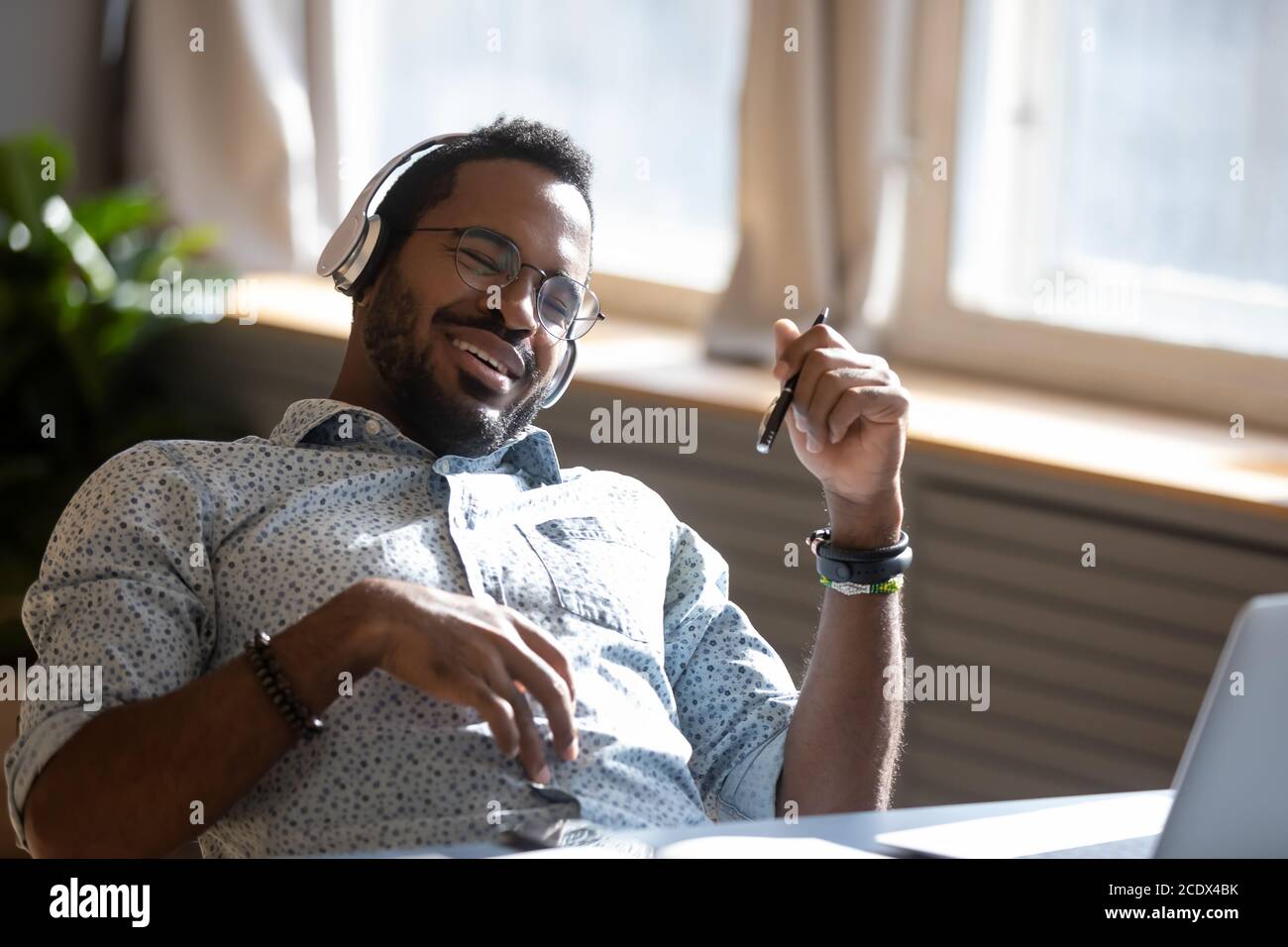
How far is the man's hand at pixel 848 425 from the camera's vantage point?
1387 millimetres

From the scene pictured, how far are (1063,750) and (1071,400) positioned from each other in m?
0.62

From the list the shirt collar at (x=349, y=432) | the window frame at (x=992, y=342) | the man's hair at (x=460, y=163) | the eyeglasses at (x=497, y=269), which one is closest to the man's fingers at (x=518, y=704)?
the shirt collar at (x=349, y=432)

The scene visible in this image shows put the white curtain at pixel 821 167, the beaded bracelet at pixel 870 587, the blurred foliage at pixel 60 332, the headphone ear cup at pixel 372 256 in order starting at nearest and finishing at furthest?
the beaded bracelet at pixel 870 587 < the headphone ear cup at pixel 372 256 < the white curtain at pixel 821 167 < the blurred foliage at pixel 60 332

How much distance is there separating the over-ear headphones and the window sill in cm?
98

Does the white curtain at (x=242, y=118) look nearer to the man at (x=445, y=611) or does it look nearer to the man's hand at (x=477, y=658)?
the man at (x=445, y=611)

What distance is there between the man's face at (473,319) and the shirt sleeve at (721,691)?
23 cm

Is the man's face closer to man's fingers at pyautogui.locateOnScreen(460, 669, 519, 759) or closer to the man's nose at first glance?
the man's nose

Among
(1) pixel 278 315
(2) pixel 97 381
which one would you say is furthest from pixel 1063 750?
(2) pixel 97 381

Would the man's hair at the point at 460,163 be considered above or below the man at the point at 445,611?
above

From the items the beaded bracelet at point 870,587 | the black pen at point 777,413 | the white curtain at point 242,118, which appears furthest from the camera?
the white curtain at point 242,118

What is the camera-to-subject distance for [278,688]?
1176 mm

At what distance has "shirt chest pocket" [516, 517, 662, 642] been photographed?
1.41 metres

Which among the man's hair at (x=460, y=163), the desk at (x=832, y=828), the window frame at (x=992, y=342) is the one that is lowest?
the desk at (x=832, y=828)

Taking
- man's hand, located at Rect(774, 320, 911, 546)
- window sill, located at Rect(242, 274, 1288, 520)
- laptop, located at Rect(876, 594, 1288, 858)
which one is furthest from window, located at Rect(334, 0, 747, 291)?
laptop, located at Rect(876, 594, 1288, 858)
